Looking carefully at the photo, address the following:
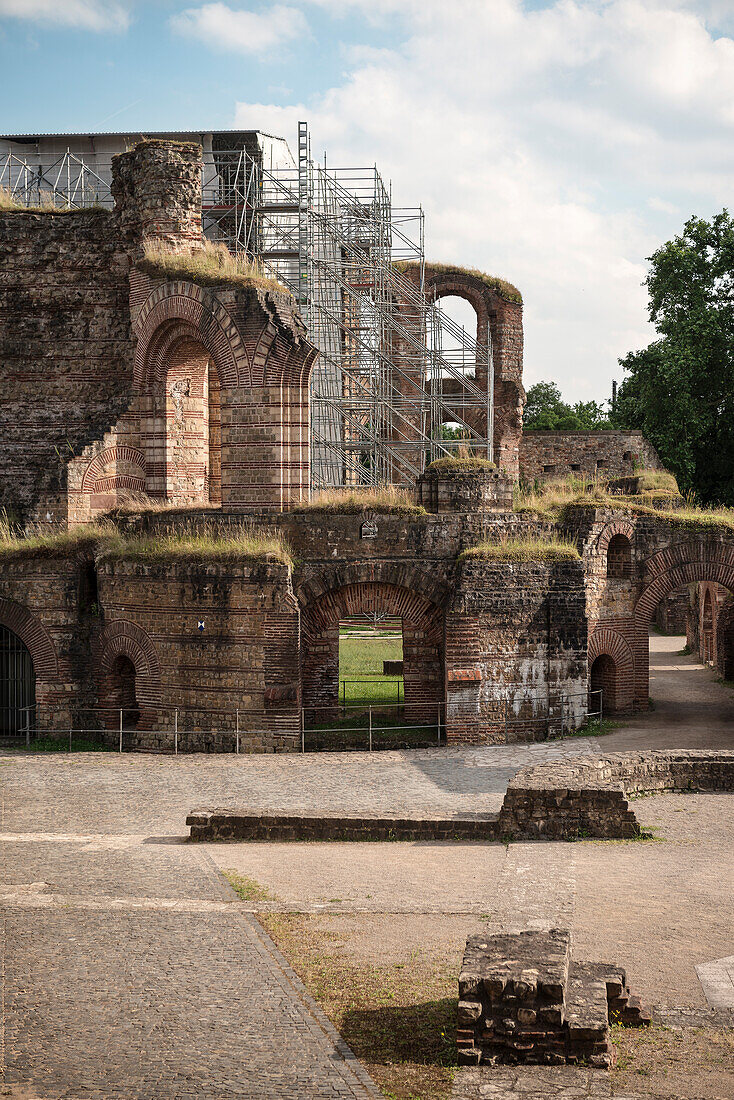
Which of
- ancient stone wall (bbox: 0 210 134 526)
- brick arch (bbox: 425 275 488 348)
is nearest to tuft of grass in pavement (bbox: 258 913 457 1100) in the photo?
ancient stone wall (bbox: 0 210 134 526)

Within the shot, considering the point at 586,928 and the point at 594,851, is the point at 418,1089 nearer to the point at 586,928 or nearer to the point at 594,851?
the point at 586,928

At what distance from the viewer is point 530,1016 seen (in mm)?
6051

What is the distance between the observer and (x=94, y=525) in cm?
1752

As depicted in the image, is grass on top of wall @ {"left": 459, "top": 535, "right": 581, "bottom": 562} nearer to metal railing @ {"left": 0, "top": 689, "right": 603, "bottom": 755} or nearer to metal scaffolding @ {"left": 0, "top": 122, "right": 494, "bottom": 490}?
metal railing @ {"left": 0, "top": 689, "right": 603, "bottom": 755}

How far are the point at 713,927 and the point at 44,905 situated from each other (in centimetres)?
509

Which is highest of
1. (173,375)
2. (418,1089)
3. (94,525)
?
(173,375)


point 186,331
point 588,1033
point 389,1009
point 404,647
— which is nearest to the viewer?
point 588,1033

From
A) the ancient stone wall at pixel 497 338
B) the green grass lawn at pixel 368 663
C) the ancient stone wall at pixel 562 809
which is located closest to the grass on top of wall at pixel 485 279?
the ancient stone wall at pixel 497 338

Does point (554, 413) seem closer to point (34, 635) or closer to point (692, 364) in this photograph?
point (692, 364)

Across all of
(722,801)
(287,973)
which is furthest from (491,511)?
(287,973)

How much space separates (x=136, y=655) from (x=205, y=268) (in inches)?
238

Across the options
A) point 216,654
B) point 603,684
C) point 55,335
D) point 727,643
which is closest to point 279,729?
point 216,654

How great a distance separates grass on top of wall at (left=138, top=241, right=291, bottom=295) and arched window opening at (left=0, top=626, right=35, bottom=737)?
603 centimetres

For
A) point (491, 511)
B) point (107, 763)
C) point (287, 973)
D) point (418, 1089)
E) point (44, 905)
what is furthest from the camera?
point (491, 511)
